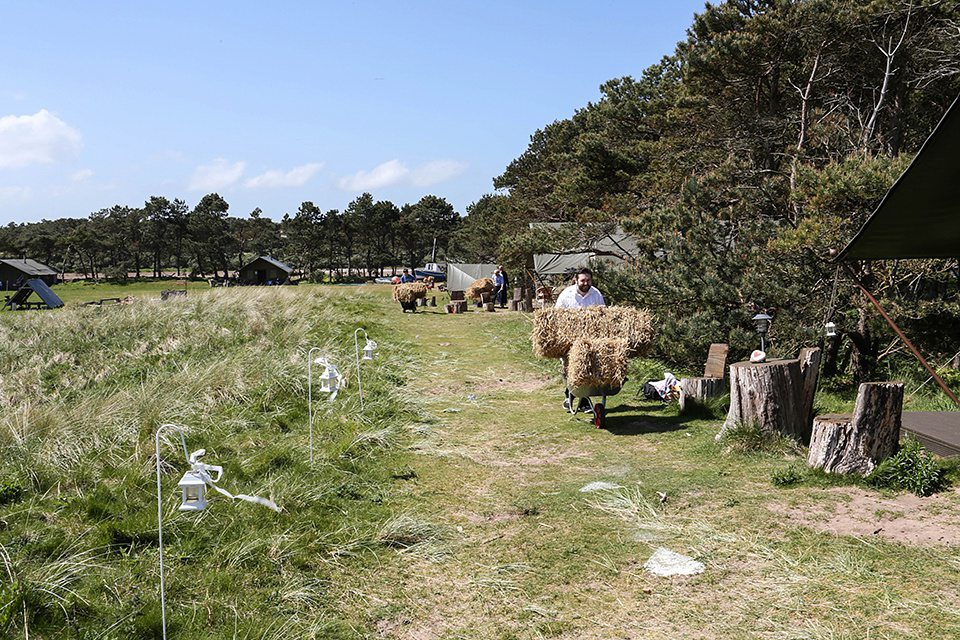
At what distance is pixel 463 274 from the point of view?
3841 centimetres

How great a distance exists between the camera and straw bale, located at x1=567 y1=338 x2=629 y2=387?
7691 mm

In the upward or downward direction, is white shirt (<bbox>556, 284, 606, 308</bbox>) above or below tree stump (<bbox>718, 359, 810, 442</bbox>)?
above

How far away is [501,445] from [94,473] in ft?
12.7

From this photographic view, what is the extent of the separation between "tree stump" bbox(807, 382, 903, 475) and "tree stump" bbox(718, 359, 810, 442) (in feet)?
2.65

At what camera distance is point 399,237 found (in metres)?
81.4

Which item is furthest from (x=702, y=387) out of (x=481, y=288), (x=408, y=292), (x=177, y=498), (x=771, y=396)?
(x=481, y=288)

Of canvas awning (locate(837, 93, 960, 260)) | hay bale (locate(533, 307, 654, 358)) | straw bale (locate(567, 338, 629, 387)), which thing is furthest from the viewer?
hay bale (locate(533, 307, 654, 358))

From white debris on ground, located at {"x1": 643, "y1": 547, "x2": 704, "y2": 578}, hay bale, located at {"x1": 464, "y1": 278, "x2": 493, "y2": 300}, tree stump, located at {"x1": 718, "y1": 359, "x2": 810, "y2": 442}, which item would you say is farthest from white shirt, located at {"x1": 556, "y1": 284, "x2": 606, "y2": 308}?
hay bale, located at {"x1": 464, "y1": 278, "x2": 493, "y2": 300}

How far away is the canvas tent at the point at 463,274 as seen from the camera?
3825 cm

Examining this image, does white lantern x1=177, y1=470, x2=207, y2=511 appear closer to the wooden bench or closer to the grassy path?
the grassy path

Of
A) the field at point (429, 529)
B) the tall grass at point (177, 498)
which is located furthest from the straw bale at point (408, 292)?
the field at point (429, 529)

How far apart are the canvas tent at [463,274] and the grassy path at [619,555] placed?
Result: 30.8 m

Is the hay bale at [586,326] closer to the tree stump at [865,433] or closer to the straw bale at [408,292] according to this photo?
the tree stump at [865,433]

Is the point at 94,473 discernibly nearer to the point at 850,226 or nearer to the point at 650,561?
the point at 650,561
